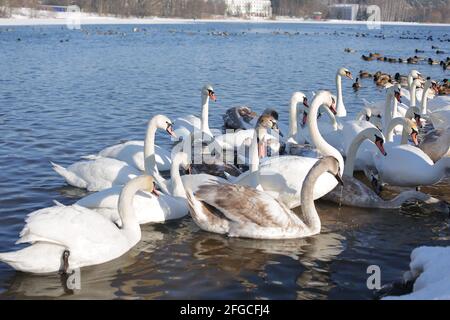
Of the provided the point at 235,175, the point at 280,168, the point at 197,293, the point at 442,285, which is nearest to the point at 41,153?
the point at 235,175

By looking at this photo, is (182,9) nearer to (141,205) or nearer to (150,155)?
(150,155)

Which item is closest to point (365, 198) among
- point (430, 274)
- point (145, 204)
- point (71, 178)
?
point (145, 204)

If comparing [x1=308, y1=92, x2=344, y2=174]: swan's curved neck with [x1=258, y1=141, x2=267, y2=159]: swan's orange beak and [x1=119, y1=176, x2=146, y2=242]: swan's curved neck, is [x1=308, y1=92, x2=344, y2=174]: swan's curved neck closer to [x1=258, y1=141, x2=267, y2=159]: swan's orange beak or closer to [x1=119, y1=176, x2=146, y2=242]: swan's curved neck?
[x1=258, y1=141, x2=267, y2=159]: swan's orange beak

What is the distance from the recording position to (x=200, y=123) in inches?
523

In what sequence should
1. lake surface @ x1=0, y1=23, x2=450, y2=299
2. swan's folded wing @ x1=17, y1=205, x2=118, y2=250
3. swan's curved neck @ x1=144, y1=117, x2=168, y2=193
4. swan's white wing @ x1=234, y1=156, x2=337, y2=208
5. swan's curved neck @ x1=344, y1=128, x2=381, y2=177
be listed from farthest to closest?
1. swan's curved neck @ x1=344, y1=128, x2=381, y2=177
2. swan's curved neck @ x1=144, y1=117, x2=168, y2=193
3. swan's white wing @ x1=234, y1=156, x2=337, y2=208
4. lake surface @ x1=0, y1=23, x2=450, y2=299
5. swan's folded wing @ x1=17, y1=205, x2=118, y2=250

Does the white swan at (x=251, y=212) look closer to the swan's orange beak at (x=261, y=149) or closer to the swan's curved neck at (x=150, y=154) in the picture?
the swan's orange beak at (x=261, y=149)

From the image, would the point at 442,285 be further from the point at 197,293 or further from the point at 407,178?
the point at 407,178

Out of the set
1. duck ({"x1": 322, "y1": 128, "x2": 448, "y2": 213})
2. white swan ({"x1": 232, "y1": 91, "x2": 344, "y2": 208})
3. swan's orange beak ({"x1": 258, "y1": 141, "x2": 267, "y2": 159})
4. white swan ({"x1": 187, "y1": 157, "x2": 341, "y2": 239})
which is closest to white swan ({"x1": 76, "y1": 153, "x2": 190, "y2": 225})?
white swan ({"x1": 187, "y1": 157, "x2": 341, "y2": 239})

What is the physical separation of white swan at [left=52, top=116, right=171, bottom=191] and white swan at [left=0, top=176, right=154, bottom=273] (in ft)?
8.11

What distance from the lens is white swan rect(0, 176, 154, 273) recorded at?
597 centimetres

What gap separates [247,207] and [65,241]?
231cm

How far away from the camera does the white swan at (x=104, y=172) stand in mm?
9117

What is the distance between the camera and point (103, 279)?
631 cm
